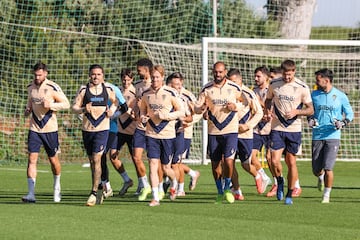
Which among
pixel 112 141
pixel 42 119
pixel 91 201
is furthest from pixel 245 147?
pixel 42 119

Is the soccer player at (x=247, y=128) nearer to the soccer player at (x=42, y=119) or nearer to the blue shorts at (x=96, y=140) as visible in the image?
the blue shorts at (x=96, y=140)

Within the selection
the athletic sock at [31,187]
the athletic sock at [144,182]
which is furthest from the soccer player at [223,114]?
the athletic sock at [31,187]

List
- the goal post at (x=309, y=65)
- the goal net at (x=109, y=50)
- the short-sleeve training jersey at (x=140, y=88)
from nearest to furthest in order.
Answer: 1. the short-sleeve training jersey at (x=140, y=88)
2. the goal net at (x=109, y=50)
3. the goal post at (x=309, y=65)

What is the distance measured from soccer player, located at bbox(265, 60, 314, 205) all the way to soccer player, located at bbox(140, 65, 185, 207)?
152 cm

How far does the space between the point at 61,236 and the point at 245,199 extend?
20.0 feet

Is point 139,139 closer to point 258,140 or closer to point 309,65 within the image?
point 258,140

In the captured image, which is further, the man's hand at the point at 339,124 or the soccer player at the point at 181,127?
the soccer player at the point at 181,127

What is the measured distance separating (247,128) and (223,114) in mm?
758

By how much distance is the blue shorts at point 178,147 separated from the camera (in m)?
17.9

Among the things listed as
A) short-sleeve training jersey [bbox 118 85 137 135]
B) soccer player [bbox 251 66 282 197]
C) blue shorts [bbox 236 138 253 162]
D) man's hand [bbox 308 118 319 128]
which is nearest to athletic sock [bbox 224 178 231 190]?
man's hand [bbox 308 118 319 128]

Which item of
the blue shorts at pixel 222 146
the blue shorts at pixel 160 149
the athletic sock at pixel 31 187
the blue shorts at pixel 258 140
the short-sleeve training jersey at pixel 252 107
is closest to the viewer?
the blue shorts at pixel 160 149

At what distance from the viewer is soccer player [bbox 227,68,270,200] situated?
17.2 m

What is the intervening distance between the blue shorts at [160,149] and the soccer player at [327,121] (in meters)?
2.21

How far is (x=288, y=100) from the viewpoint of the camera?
1666cm
